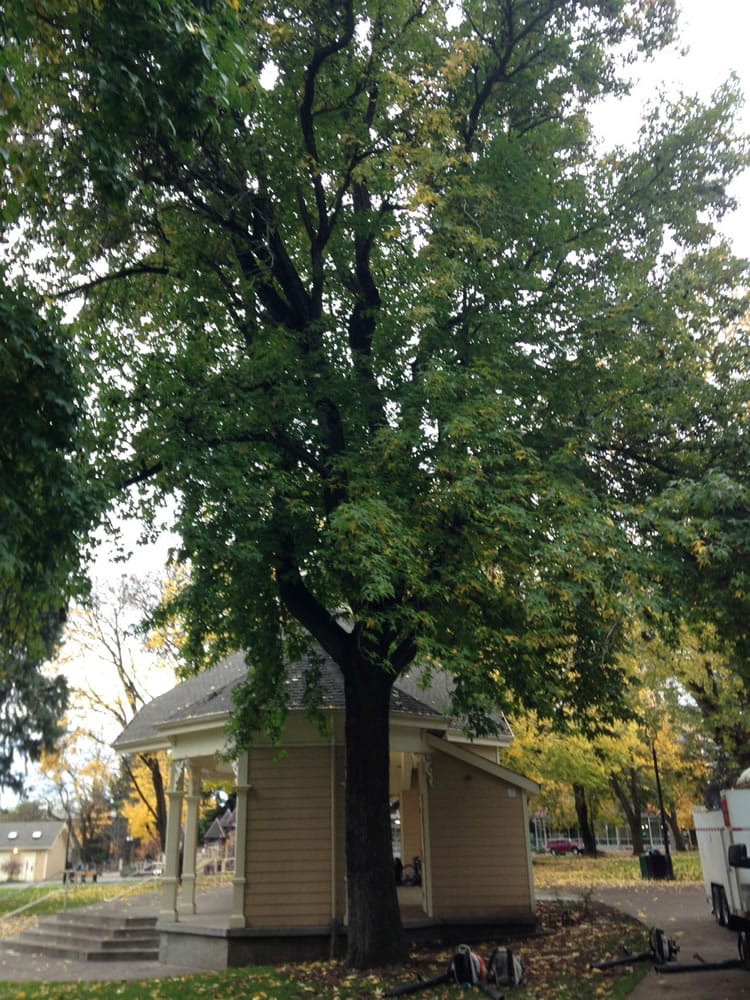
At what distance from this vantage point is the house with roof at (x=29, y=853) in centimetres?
6425

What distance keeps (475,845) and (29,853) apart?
62.1 metres

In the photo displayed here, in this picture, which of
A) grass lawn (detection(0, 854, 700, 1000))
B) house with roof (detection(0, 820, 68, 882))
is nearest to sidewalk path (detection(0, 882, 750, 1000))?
grass lawn (detection(0, 854, 700, 1000))

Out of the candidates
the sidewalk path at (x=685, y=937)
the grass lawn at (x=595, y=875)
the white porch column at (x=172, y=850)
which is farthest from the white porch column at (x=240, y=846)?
the grass lawn at (x=595, y=875)

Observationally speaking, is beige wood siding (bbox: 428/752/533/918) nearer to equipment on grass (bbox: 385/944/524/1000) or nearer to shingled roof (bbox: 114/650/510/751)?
shingled roof (bbox: 114/650/510/751)

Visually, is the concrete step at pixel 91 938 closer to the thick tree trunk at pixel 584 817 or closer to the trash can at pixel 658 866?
the trash can at pixel 658 866

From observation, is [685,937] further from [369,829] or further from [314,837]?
[314,837]

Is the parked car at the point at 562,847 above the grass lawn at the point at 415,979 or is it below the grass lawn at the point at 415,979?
below

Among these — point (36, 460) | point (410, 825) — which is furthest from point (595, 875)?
point (36, 460)

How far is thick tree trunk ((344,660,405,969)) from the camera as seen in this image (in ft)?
34.1

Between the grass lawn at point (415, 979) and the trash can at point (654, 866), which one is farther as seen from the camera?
the trash can at point (654, 866)

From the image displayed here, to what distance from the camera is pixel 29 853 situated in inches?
2554

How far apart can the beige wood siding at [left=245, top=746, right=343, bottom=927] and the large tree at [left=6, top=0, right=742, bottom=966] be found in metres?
1.88

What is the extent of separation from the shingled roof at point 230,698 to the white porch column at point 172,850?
86cm

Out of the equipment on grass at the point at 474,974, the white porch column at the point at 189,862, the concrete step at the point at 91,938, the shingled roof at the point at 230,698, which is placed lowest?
the concrete step at the point at 91,938
